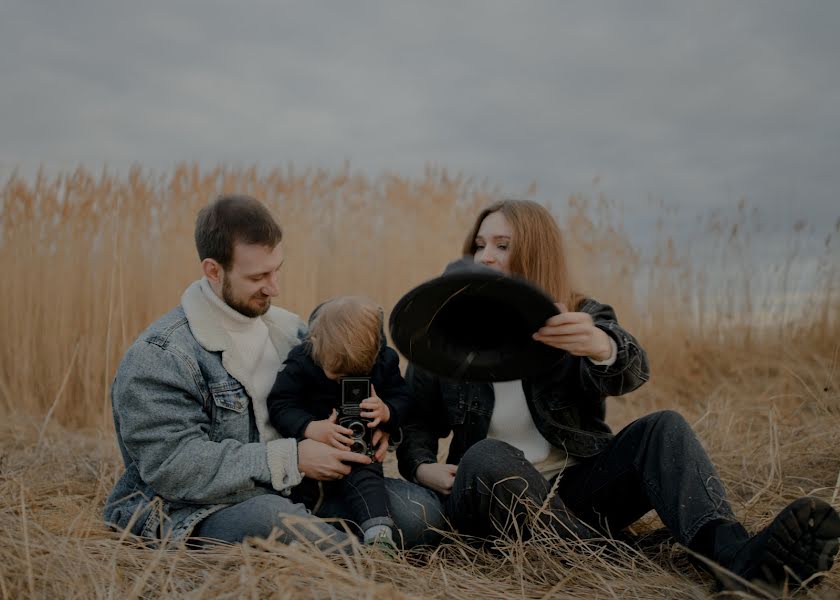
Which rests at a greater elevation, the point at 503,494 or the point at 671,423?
the point at 671,423

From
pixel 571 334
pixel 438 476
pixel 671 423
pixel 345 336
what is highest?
pixel 571 334

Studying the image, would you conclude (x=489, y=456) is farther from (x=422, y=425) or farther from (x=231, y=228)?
(x=231, y=228)

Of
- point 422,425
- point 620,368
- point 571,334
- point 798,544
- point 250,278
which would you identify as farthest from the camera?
point 422,425

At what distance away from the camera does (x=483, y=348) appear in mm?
1871

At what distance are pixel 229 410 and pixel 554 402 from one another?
0.96 metres

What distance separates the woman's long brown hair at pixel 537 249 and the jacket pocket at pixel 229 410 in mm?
911

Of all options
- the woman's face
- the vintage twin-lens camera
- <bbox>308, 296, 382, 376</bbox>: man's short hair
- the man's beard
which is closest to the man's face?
the man's beard

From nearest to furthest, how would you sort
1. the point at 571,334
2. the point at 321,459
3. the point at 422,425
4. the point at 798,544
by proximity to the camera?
the point at 798,544 → the point at 571,334 → the point at 321,459 → the point at 422,425

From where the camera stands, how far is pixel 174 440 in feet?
6.24

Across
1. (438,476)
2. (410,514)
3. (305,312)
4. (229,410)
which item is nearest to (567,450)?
(438,476)

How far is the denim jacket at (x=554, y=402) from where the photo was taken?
6.17ft

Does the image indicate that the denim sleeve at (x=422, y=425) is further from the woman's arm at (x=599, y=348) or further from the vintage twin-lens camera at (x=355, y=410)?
the woman's arm at (x=599, y=348)

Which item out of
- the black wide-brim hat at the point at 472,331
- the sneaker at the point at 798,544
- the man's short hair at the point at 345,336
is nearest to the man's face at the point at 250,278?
the man's short hair at the point at 345,336

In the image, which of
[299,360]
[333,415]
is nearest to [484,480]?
[333,415]
